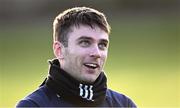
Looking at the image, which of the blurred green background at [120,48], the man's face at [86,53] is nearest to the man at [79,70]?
the man's face at [86,53]

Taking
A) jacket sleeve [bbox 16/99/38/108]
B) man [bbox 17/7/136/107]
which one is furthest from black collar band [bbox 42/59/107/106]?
jacket sleeve [bbox 16/99/38/108]

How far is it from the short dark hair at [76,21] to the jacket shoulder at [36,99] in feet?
1.16

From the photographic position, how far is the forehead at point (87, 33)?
401 cm

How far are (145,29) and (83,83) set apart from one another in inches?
665

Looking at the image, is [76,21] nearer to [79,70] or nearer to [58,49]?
[58,49]

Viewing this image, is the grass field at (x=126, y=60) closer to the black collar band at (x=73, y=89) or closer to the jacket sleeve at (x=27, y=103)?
the black collar band at (x=73, y=89)

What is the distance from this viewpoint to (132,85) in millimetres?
13266

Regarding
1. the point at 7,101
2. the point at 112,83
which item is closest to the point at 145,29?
the point at 112,83

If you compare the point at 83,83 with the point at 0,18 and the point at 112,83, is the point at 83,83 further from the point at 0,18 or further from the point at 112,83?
the point at 0,18

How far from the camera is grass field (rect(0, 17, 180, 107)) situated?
12.6 meters

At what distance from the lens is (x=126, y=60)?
54.8 ft

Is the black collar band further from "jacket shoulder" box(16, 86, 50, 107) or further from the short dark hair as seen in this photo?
the short dark hair

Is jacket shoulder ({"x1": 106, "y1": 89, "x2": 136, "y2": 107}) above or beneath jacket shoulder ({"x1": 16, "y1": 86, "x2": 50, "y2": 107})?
beneath

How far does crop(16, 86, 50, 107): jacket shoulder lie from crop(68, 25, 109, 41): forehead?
14.9 inches
